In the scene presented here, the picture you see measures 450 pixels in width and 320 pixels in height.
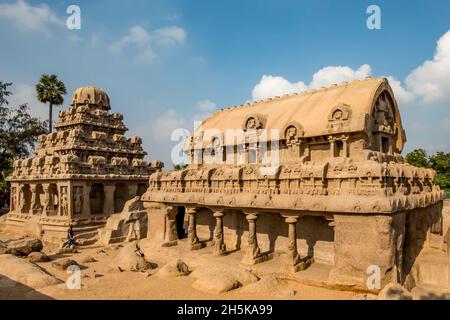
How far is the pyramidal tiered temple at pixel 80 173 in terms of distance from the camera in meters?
24.8

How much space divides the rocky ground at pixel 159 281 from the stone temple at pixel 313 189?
2.69 feet

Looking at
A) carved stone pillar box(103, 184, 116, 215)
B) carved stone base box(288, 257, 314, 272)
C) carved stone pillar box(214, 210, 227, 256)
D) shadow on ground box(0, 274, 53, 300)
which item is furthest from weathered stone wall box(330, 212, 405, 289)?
carved stone pillar box(103, 184, 116, 215)

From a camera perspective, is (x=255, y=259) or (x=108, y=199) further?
(x=108, y=199)

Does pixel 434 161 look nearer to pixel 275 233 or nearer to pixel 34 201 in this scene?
pixel 275 233

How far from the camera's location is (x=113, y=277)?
14633mm

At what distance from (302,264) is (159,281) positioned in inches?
235

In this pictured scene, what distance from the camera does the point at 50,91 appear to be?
40.6 metres

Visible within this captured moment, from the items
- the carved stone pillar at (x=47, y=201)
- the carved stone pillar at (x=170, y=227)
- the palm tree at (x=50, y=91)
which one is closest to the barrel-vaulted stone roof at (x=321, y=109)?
A: the carved stone pillar at (x=170, y=227)

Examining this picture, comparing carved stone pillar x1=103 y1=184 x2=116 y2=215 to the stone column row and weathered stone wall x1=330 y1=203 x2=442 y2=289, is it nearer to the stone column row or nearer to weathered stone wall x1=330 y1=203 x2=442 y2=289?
the stone column row

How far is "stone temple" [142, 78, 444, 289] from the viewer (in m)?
12.0

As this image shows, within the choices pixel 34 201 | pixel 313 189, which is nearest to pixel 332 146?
pixel 313 189
